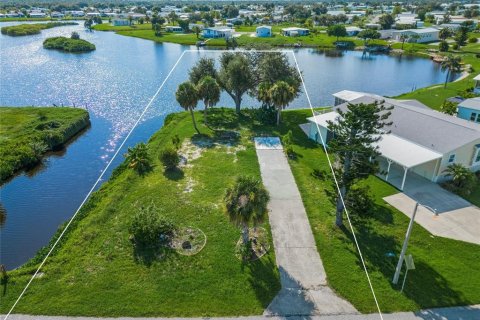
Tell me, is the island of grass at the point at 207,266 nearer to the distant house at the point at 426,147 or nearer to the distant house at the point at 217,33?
the distant house at the point at 426,147

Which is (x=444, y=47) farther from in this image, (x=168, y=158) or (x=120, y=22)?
(x=120, y=22)

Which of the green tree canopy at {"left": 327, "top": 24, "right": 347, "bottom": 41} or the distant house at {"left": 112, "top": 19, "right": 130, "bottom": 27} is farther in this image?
A: the distant house at {"left": 112, "top": 19, "right": 130, "bottom": 27}

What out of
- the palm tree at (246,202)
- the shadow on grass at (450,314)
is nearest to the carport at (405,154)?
the shadow on grass at (450,314)

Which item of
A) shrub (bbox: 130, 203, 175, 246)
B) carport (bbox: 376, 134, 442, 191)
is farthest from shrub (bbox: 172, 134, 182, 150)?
carport (bbox: 376, 134, 442, 191)

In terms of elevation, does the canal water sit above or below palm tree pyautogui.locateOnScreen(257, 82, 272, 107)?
below

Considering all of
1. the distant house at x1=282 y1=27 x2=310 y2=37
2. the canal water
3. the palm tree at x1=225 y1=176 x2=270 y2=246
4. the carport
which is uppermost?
the distant house at x1=282 y1=27 x2=310 y2=37

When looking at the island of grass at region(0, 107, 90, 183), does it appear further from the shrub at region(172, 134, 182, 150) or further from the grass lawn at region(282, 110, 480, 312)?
the grass lawn at region(282, 110, 480, 312)

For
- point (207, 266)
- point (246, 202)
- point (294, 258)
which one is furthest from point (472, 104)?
point (207, 266)
